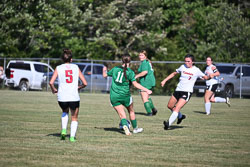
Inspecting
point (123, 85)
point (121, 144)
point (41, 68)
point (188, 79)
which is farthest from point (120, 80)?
point (41, 68)

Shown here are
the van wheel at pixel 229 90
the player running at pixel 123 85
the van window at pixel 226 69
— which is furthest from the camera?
the van wheel at pixel 229 90

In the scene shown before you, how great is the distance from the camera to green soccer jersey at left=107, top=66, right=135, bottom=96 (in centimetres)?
1098

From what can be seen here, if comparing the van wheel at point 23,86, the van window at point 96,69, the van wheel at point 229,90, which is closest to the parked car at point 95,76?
the van window at point 96,69

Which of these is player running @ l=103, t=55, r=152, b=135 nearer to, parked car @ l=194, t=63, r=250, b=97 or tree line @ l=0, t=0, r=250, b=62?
parked car @ l=194, t=63, r=250, b=97

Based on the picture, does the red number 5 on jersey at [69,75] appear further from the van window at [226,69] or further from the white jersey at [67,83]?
the van window at [226,69]

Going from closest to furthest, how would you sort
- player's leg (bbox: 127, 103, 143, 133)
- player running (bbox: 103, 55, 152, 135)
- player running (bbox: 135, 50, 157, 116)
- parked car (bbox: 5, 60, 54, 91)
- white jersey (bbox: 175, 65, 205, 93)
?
player running (bbox: 103, 55, 152, 135)
player's leg (bbox: 127, 103, 143, 133)
white jersey (bbox: 175, 65, 205, 93)
player running (bbox: 135, 50, 157, 116)
parked car (bbox: 5, 60, 54, 91)

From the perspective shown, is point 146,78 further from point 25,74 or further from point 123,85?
point 25,74

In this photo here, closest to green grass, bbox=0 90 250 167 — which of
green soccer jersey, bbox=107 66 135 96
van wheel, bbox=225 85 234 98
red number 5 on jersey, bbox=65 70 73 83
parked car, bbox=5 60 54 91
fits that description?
green soccer jersey, bbox=107 66 135 96

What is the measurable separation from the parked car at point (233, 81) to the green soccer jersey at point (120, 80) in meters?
19.9

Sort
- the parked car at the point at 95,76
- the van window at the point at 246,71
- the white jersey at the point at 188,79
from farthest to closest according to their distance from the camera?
the parked car at the point at 95,76, the van window at the point at 246,71, the white jersey at the point at 188,79

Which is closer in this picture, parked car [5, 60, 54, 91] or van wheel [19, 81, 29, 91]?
parked car [5, 60, 54, 91]

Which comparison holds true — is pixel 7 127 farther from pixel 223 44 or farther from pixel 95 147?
pixel 223 44

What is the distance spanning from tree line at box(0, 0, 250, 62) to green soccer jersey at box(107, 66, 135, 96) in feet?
86.5

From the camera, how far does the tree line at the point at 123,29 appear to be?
1481 inches
